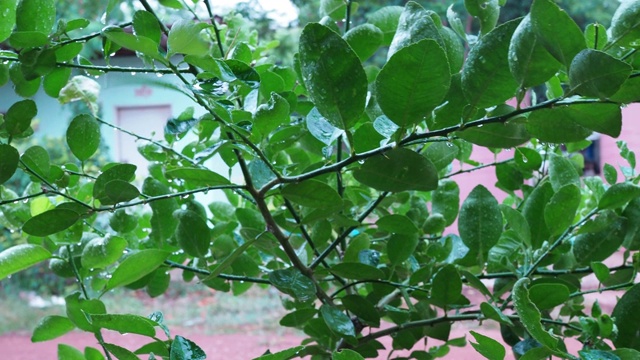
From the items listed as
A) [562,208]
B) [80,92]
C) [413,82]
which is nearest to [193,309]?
[80,92]

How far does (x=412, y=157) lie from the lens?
0.24 metres

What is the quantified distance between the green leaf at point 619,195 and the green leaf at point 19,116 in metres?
0.26

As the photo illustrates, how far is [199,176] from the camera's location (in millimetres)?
263

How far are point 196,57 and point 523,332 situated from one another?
0.76 ft

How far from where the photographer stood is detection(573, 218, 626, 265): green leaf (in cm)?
35

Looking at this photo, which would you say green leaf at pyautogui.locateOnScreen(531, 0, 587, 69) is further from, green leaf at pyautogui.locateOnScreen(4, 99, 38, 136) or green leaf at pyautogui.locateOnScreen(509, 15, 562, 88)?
green leaf at pyautogui.locateOnScreen(4, 99, 38, 136)

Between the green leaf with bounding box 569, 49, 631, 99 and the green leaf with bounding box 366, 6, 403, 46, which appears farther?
the green leaf with bounding box 366, 6, 403, 46

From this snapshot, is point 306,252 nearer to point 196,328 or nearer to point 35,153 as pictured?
point 35,153

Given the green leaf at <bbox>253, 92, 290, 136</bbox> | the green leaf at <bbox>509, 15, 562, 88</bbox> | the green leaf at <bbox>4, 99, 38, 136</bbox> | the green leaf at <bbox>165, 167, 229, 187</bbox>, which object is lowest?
the green leaf at <bbox>165, 167, 229, 187</bbox>

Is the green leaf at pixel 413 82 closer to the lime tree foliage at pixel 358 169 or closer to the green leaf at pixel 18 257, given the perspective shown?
the lime tree foliage at pixel 358 169

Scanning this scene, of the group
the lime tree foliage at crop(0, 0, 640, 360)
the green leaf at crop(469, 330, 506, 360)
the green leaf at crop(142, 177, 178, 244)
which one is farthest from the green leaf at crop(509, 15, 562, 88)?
the green leaf at crop(142, 177, 178, 244)

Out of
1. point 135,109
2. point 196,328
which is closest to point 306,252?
point 196,328

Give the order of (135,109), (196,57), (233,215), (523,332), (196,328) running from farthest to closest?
1. (135,109)
2. (196,328)
3. (233,215)
4. (523,332)
5. (196,57)

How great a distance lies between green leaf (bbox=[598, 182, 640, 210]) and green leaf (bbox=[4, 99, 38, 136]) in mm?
258
